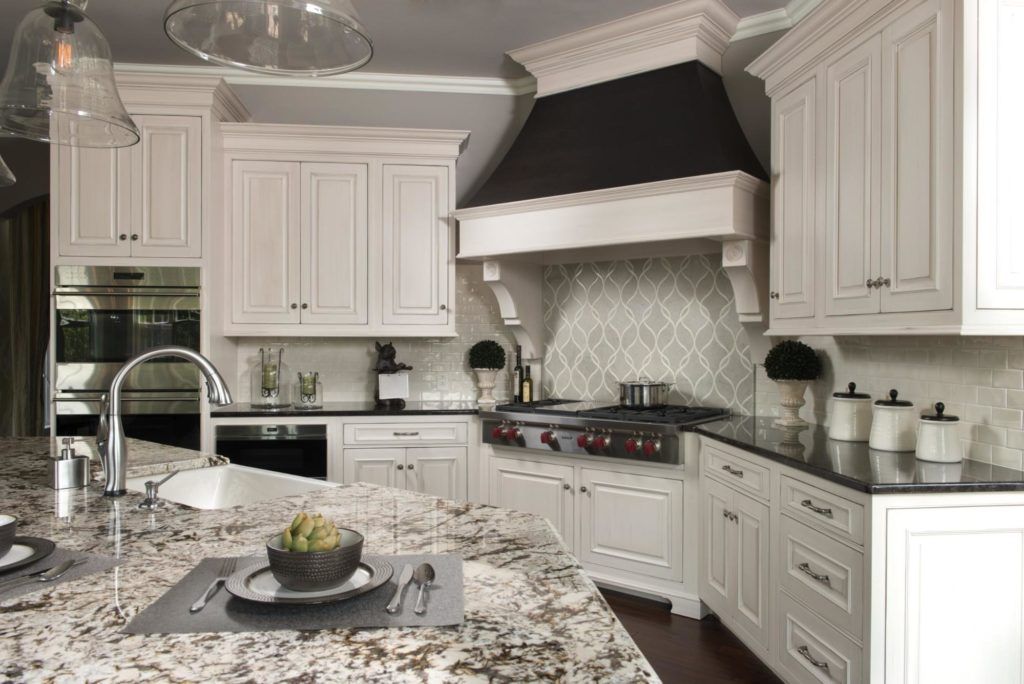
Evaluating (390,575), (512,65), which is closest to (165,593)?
(390,575)

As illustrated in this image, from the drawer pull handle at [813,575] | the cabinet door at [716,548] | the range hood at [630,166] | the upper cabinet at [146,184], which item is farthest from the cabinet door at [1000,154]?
the upper cabinet at [146,184]

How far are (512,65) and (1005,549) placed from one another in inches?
139

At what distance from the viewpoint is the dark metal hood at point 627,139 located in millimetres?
3475

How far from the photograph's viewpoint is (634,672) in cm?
95

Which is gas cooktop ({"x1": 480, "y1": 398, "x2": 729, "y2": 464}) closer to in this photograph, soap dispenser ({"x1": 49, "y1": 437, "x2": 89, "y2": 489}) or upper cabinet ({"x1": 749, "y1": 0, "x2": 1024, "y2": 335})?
upper cabinet ({"x1": 749, "y1": 0, "x2": 1024, "y2": 335})

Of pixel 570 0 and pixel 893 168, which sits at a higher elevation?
pixel 570 0

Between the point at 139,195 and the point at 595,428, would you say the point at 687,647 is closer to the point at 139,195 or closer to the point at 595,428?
the point at 595,428

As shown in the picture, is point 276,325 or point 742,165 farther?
point 276,325

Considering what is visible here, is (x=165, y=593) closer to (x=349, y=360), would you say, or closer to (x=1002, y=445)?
(x=1002, y=445)

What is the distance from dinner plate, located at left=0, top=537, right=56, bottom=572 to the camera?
1313mm

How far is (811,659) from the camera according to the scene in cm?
239

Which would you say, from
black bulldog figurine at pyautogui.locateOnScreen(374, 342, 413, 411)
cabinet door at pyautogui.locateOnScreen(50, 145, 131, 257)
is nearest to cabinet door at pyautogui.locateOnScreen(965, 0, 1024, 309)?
black bulldog figurine at pyautogui.locateOnScreen(374, 342, 413, 411)

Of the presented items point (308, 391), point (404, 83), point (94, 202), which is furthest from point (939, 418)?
point (94, 202)

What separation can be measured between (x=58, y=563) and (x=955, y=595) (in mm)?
2192
